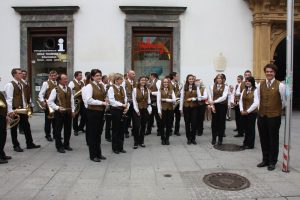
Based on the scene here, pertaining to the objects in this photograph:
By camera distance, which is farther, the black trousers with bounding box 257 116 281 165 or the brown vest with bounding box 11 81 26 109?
the brown vest with bounding box 11 81 26 109

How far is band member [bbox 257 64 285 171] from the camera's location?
21.3 feet

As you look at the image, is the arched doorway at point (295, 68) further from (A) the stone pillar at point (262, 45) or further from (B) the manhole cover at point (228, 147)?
(B) the manhole cover at point (228, 147)

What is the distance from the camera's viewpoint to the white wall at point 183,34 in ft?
45.0

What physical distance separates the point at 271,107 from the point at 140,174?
268 centimetres

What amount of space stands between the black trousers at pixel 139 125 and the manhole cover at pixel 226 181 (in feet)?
8.86

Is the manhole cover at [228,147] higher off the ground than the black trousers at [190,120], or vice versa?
the black trousers at [190,120]

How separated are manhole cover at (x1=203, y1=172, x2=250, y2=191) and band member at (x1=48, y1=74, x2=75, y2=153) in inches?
143

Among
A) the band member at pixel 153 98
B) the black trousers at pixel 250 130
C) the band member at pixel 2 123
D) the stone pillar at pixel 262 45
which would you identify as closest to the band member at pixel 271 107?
the black trousers at pixel 250 130

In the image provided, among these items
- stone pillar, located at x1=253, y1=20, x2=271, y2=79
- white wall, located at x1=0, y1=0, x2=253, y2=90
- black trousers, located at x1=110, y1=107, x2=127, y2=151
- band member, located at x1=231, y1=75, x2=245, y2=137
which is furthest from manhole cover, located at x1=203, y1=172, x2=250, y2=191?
stone pillar, located at x1=253, y1=20, x2=271, y2=79

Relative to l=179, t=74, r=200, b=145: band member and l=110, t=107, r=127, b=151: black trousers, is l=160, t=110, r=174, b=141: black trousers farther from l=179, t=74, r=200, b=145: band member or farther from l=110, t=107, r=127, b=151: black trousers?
l=110, t=107, r=127, b=151: black trousers

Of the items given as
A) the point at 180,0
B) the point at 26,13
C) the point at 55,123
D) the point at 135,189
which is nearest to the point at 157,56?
the point at 180,0

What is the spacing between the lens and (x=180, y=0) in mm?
13727

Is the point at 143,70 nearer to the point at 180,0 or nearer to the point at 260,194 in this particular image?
the point at 180,0

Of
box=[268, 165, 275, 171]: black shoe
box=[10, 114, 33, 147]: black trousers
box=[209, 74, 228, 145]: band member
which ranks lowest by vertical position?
box=[268, 165, 275, 171]: black shoe
